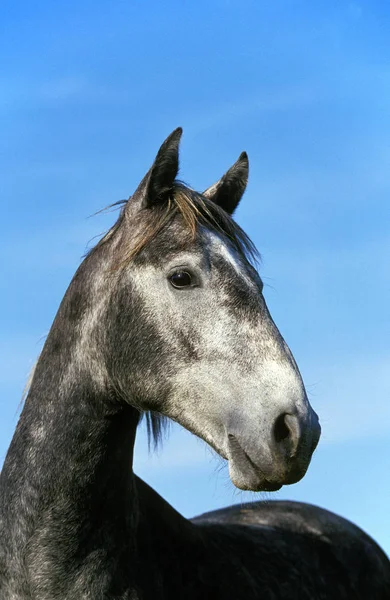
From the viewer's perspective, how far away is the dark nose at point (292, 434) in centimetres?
424

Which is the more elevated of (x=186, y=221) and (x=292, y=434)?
(x=186, y=221)

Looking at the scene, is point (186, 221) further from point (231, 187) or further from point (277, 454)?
point (277, 454)

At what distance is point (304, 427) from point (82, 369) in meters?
1.30

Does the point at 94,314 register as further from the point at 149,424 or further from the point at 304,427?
the point at 304,427

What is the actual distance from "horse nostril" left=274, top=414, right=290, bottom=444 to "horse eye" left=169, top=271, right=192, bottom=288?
2.86 ft

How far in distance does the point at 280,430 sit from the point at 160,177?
1601 mm

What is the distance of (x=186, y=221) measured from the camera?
494 cm

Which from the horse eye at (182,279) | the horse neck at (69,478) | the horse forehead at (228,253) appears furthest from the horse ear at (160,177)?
the horse neck at (69,478)

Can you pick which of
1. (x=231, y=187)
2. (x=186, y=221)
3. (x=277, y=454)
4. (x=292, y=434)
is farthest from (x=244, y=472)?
(x=231, y=187)

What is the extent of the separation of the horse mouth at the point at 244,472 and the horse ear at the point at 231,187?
1798 mm

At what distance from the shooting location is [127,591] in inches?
187

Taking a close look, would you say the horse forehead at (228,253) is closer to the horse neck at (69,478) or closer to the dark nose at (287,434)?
the dark nose at (287,434)

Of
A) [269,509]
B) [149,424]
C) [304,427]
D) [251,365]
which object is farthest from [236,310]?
[269,509]

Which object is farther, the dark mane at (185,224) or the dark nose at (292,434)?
the dark mane at (185,224)
